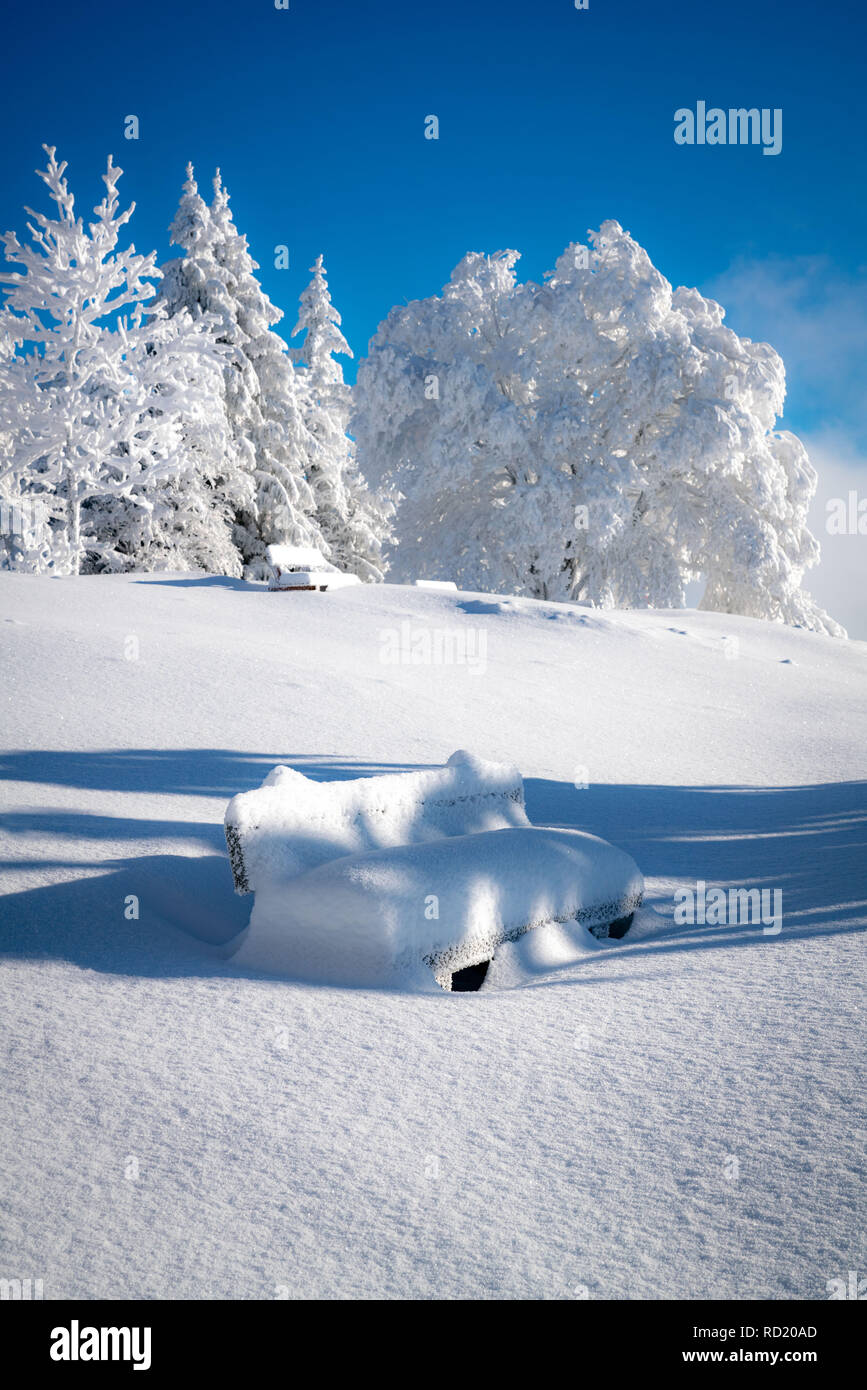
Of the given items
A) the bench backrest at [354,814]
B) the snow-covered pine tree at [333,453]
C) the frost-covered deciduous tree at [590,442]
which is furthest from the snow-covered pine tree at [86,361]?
the bench backrest at [354,814]

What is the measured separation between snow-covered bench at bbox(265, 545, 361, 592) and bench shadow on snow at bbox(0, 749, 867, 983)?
26.5ft

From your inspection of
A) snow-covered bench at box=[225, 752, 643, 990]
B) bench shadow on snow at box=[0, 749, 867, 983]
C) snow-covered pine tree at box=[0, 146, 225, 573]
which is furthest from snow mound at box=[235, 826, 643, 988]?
snow-covered pine tree at box=[0, 146, 225, 573]

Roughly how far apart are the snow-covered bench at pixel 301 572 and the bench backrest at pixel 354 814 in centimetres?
995

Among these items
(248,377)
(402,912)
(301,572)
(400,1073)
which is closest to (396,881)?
(402,912)

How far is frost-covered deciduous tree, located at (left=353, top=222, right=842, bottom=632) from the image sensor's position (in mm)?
22047

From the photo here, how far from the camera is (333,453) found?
111 ft

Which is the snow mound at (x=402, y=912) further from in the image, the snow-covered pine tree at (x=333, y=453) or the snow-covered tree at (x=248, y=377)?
the snow-covered pine tree at (x=333, y=453)

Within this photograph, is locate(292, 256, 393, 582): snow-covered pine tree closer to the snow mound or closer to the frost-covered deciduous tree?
the frost-covered deciduous tree

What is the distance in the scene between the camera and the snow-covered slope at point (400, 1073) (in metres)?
2.05

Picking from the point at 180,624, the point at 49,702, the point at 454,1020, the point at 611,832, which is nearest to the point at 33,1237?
the point at 454,1020

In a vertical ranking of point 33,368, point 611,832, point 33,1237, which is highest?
point 33,368

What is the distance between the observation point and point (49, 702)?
746 cm
